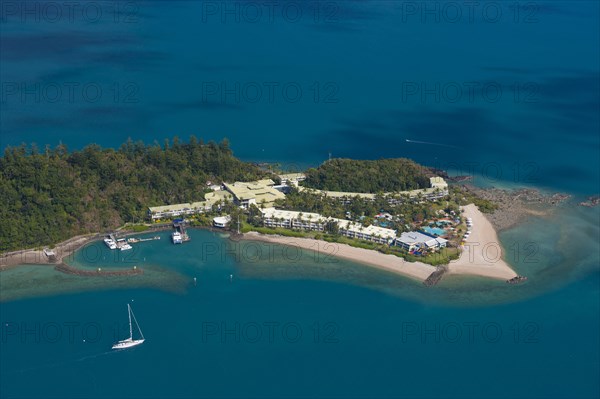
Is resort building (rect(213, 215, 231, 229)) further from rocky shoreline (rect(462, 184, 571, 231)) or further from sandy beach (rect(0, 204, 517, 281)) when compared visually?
rocky shoreline (rect(462, 184, 571, 231))

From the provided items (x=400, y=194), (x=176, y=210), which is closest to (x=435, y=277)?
(x=400, y=194)

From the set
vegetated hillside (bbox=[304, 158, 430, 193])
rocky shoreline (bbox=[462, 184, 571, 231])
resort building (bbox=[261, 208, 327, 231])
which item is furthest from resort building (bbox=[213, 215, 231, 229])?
rocky shoreline (bbox=[462, 184, 571, 231])

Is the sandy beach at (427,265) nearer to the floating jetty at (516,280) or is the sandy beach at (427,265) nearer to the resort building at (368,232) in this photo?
the floating jetty at (516,280)

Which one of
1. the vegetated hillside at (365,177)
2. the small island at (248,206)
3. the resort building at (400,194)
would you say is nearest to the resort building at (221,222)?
the small island at (248,206)

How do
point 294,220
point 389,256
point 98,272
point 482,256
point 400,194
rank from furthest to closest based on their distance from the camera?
point 400,194 < point 294,220 < point 482,256 < point 389,256 < point 98,272

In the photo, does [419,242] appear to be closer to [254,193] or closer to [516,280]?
[516,280]
